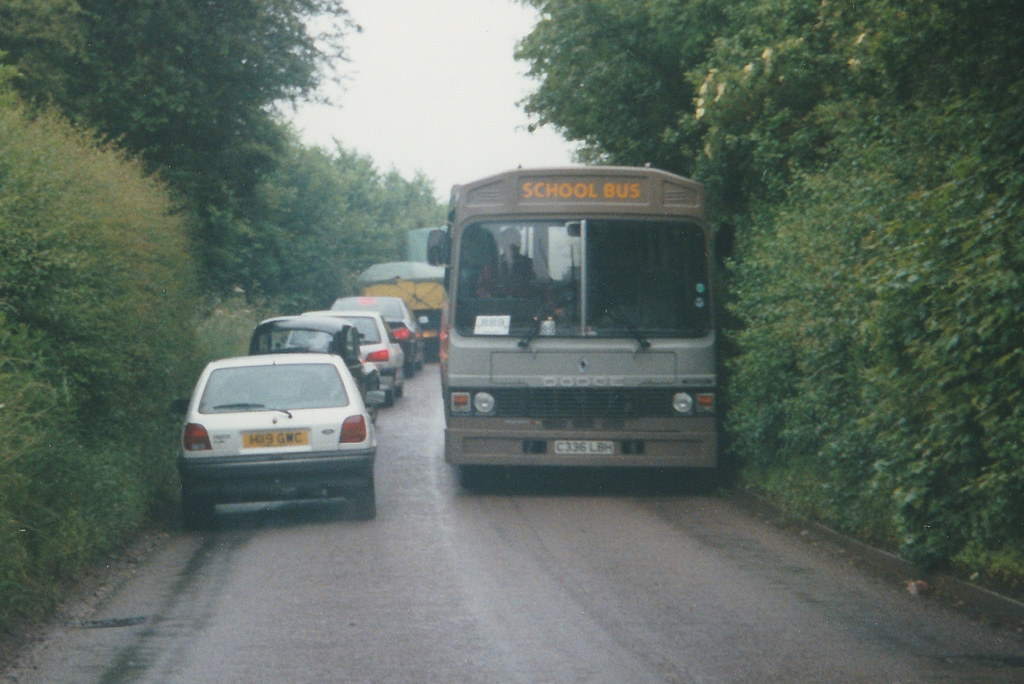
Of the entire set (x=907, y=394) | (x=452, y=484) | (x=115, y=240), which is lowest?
(x=452, y=484)

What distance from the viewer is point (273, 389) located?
1234cm

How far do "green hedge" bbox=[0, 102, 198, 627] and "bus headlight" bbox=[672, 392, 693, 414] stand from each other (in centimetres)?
523

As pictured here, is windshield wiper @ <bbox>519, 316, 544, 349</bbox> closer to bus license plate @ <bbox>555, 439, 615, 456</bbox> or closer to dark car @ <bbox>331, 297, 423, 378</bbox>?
bus license plate @ <bbox>555, 439, 615, 456</bbox>

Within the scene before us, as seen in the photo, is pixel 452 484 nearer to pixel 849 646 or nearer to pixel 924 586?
pixel 924 586

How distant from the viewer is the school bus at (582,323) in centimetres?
1312

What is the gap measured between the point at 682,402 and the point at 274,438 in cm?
411

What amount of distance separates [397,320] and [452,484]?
51.8 ft

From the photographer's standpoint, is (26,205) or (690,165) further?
(690,165)

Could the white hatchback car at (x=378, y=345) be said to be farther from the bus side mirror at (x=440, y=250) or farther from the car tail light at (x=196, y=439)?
the car tail light at (x=196, y=439)

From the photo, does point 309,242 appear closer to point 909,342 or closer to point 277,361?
point 277,361

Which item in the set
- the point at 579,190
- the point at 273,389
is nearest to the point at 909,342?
the point at 579,190

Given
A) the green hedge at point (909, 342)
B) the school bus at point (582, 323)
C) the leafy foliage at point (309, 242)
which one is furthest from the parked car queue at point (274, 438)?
the leafy foliage at point (309, 242)

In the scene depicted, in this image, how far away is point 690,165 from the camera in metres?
20.1

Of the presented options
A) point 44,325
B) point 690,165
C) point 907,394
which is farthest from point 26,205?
point 690,165
